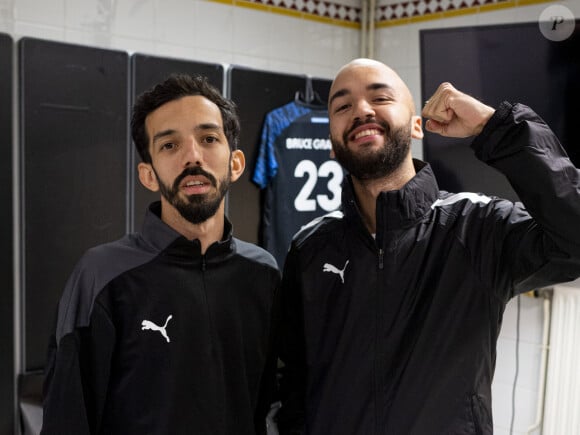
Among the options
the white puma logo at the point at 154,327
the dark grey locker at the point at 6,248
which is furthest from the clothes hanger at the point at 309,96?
the white puma logo at the point at 154,327

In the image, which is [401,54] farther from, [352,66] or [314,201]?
[352,66]

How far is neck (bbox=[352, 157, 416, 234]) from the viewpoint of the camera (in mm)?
1565

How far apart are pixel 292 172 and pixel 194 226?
6.31ft

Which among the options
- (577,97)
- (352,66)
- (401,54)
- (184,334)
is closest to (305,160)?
(401,54)

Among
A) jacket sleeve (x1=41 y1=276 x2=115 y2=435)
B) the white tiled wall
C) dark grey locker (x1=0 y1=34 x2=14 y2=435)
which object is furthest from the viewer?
the white tiled wall

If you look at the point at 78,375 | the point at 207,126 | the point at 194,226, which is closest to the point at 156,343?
the point at 78,375

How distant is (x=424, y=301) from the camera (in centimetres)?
145

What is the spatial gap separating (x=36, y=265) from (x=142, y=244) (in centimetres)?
135

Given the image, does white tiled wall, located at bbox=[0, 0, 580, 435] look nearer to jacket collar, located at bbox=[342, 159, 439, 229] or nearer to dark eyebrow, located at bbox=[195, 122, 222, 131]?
dark eyebrow, located at bbox=[195, 122, 222, 131]

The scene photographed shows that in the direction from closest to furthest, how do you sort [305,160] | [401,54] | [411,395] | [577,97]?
1. [411,395]
2. [577,97]
3. [305,160]
4. [401,54]

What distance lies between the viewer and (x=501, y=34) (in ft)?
8.88

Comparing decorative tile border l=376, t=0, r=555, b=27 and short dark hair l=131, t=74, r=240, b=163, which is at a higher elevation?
decorative tile border l=376, t=0, r=555, b=27

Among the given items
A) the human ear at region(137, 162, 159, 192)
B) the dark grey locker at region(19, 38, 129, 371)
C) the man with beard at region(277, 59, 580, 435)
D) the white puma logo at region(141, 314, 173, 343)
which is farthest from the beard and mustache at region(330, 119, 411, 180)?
the dark grey locker at region(19, 38, 129, 371)

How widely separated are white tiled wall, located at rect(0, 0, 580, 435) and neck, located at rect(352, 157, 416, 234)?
6.36 feet
